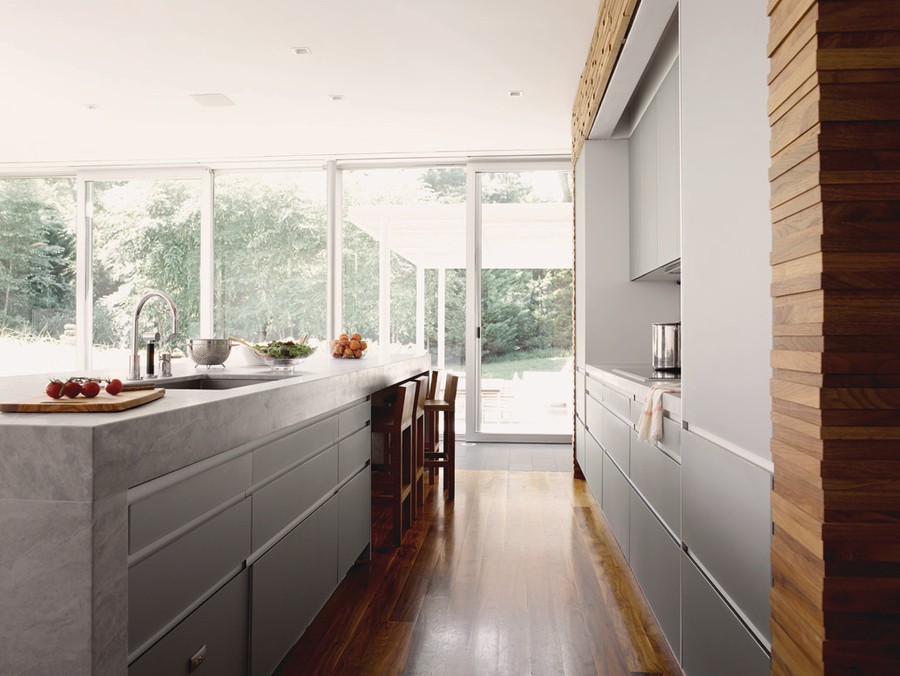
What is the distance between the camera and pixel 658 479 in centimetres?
229

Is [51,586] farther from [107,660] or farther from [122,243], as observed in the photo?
Answer: [122,243]

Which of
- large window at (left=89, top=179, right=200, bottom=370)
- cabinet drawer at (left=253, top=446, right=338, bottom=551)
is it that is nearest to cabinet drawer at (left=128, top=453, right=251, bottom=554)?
cabinet drawer at (left=253, top=446, right=338, bottom=551)

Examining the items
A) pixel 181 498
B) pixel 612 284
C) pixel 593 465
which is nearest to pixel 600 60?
pixel 612 284

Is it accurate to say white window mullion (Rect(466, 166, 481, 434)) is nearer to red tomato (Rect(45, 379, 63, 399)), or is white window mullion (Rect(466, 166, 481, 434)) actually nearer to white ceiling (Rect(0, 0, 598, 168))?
white ceiling (Rect(0, 0, 598, 168))

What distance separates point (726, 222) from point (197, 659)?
62.4 inches

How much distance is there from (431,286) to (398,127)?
166cm

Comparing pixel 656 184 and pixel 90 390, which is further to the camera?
pixel 656 184

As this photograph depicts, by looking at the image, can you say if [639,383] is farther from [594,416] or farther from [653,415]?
[594,416]

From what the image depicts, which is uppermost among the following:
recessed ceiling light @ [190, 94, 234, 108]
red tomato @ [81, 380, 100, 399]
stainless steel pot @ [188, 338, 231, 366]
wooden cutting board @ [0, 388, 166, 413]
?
recessed ceiling light @ [190, 94, 234, 108]

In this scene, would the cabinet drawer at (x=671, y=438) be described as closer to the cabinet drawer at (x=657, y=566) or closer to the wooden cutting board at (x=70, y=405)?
the cabinet drawer at (x=657, y=566)

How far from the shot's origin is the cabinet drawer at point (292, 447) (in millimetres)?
1834

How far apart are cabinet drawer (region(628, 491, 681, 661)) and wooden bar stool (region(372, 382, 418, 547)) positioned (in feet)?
3.74

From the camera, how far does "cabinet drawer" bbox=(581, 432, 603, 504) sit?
3.73 meters

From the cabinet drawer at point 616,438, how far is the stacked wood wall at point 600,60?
177 cm
